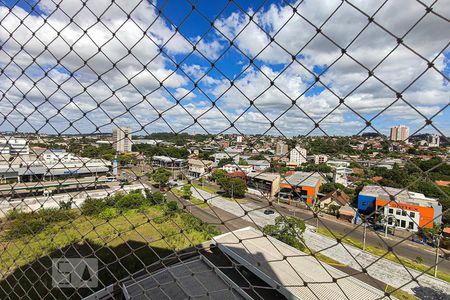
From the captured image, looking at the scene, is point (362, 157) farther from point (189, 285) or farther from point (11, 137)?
point (189, 285)

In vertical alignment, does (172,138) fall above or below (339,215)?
above

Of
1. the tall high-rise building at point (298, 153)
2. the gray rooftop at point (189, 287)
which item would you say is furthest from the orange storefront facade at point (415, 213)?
the gray rooftop at point (189, 287)

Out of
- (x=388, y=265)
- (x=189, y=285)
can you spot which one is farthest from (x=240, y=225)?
(x=189, y=285)

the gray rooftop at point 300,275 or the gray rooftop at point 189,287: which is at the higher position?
the gray rooftop at point 300,275

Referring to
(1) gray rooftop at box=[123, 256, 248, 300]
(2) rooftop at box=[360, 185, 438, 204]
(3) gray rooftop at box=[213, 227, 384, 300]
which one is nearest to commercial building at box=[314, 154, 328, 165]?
(2) rooftop at box=[360, 185, 438, 204]

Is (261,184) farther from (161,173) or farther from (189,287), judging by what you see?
(161,173)

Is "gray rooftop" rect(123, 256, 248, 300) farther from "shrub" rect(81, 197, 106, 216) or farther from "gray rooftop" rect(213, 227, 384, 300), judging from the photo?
"shrub" rect(81, 197, 106, 216)

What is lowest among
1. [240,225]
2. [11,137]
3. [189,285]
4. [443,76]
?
[240,225]

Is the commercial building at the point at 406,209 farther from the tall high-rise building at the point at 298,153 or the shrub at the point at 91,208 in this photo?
the shrub at the point at 91,208
